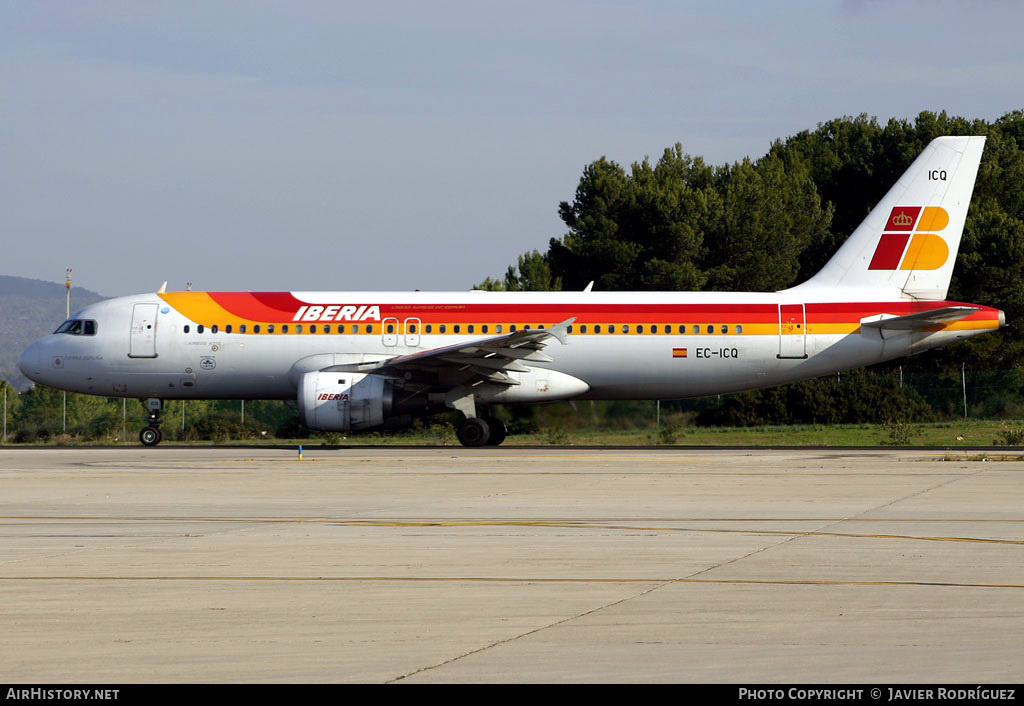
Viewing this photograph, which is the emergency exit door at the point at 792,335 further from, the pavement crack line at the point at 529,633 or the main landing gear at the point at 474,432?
the pavement crack line at the point at 529,633

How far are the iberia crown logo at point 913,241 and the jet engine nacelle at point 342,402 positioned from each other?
504 inches

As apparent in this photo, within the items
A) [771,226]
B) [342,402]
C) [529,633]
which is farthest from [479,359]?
[771,226]

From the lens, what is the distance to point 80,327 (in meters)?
33.2

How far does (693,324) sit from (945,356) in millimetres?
22912

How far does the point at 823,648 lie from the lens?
7.59 metres

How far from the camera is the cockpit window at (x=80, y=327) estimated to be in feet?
108

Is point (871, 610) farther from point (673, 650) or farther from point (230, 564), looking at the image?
point (230, 564)

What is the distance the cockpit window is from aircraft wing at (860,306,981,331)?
19.2m

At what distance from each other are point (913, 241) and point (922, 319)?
267 cm

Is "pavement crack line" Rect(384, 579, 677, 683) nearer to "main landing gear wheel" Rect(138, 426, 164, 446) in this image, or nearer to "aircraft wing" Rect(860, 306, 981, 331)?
"aircraft wing" Rect(860, 306, 981, 331)

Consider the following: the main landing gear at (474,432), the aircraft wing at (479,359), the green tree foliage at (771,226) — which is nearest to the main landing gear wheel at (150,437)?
the aircraft wing at (479,359)

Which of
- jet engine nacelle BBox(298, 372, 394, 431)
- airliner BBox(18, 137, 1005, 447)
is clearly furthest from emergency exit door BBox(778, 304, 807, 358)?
jet engine nacelle BBox(298, 372, 394, 431)

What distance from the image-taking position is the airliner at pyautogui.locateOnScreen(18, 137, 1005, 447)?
31.8 metres

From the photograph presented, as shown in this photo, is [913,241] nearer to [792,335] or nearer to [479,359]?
[792,335]
